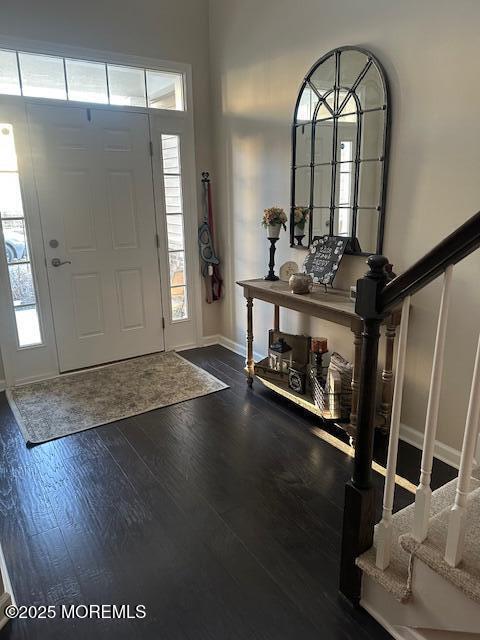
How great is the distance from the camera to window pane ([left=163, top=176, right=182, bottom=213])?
155 inches

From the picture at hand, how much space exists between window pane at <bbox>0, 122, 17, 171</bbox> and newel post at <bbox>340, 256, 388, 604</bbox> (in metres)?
2.99

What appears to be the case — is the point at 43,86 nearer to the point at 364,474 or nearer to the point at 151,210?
the point at 151,210

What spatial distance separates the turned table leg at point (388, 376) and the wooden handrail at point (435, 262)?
123 centimetres

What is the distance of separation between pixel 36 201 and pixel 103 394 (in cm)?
156

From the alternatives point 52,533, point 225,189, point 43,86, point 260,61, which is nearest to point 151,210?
point 225,189

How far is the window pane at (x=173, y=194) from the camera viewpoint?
12.9 ft

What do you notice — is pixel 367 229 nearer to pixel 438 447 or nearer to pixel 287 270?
pixel 287 270

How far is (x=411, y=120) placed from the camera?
232 cm

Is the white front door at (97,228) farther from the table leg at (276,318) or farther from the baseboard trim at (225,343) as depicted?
the table leg at (276,318)

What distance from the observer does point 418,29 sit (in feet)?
7.28

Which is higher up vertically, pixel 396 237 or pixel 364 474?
pixel 396 237

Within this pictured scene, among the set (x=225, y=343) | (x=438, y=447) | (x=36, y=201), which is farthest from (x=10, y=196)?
(x=438, y=447)

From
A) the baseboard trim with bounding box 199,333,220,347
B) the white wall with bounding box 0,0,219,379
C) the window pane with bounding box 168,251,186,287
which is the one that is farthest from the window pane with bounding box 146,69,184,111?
the baseboard trim with bounding box 199,333,220,347

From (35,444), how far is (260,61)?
3090 millimetres
